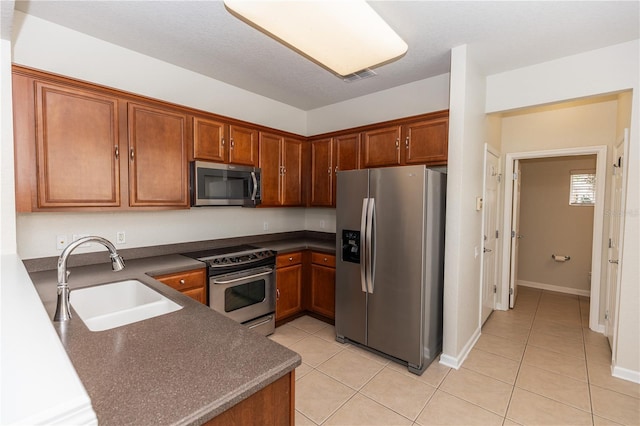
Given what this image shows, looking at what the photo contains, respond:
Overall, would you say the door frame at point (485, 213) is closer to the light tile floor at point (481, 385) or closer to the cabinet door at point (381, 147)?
the light tile floor at point (481, 385)

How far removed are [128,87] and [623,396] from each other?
15.5ft

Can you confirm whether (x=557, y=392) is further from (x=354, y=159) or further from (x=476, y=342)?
(x=354, y=159)

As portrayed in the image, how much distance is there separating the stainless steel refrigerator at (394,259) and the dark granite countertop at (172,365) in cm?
164

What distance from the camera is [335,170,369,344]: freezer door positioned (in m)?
2.81

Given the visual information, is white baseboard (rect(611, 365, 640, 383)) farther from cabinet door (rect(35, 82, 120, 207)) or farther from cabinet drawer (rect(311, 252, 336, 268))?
cabinet door (rect(35, 82, 120, 207))

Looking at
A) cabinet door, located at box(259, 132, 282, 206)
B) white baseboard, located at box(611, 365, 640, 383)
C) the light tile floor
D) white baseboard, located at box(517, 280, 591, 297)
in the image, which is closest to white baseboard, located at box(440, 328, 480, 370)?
the light tile floor

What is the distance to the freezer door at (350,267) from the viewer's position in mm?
2814

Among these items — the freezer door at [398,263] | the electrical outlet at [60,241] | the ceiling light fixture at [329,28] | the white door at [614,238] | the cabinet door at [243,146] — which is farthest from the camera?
the cabinet door at [243,146]

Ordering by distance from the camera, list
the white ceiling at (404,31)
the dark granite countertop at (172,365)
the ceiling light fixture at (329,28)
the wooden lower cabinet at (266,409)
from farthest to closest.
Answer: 1. the white ceiling at (404,31)
2. the ceiling light fixture at (329,28)
3. the wooden lower cabinet at (266,409)
4. the dark granite countertop at (172,365)

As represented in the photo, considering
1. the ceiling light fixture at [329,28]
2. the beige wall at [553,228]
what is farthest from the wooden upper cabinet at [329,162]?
the beige wall at [553,228]

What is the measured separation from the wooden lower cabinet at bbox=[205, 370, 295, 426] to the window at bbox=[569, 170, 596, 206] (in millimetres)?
5401

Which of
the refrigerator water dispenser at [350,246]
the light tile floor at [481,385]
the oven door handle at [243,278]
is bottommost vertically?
the light tile floor at [481,385]

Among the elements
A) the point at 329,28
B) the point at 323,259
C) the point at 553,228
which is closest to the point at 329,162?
the point at 323,259

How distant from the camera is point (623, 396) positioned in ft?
7.20
